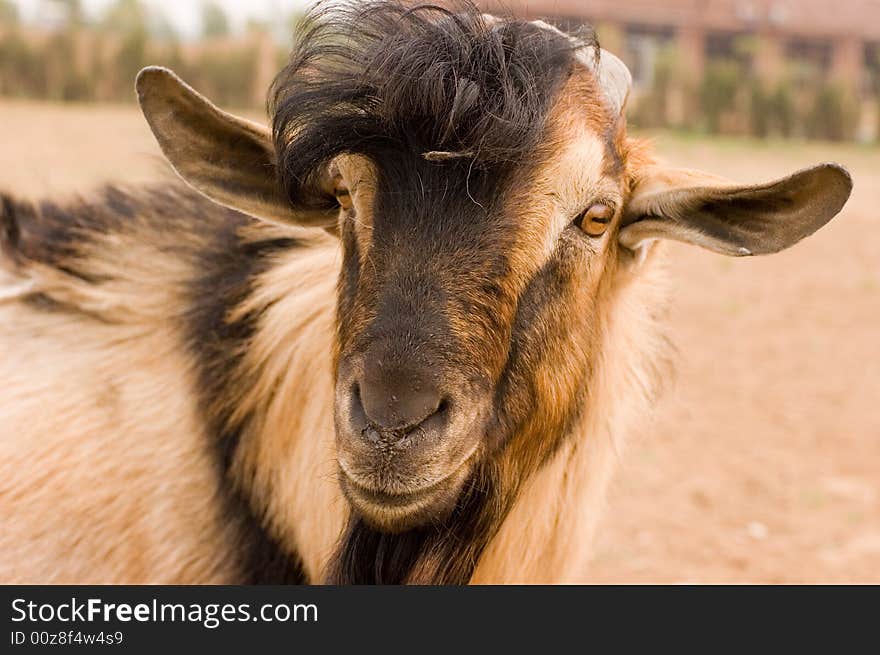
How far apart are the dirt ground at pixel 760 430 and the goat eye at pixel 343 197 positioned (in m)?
1.52

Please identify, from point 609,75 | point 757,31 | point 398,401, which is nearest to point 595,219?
point 609,75

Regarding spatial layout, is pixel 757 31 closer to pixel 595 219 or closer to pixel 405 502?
pixel 595 219

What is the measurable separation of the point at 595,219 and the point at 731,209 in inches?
17.1

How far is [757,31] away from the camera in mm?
39750

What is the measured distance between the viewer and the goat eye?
324 cm

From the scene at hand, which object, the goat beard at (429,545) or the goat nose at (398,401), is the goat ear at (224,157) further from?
the goat beard at (429,545)

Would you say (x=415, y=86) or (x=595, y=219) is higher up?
(x=415, y=86)

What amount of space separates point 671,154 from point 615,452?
70.8 ft

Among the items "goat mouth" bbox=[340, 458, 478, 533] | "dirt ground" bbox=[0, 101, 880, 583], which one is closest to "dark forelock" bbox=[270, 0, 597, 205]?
"goat mouth" bbox=[340, 458, 478, 533]

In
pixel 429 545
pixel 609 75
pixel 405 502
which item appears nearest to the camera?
pixel 405 502

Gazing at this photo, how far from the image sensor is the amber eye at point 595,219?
317cm

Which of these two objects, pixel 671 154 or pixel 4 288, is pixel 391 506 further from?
pixel 671 154

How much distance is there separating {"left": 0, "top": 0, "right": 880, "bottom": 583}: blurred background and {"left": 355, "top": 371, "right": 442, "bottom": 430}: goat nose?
150 centimetres

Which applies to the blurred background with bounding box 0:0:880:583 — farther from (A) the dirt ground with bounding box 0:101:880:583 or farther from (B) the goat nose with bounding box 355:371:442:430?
(B) the goat nose with bounding box 355:371:442:430
